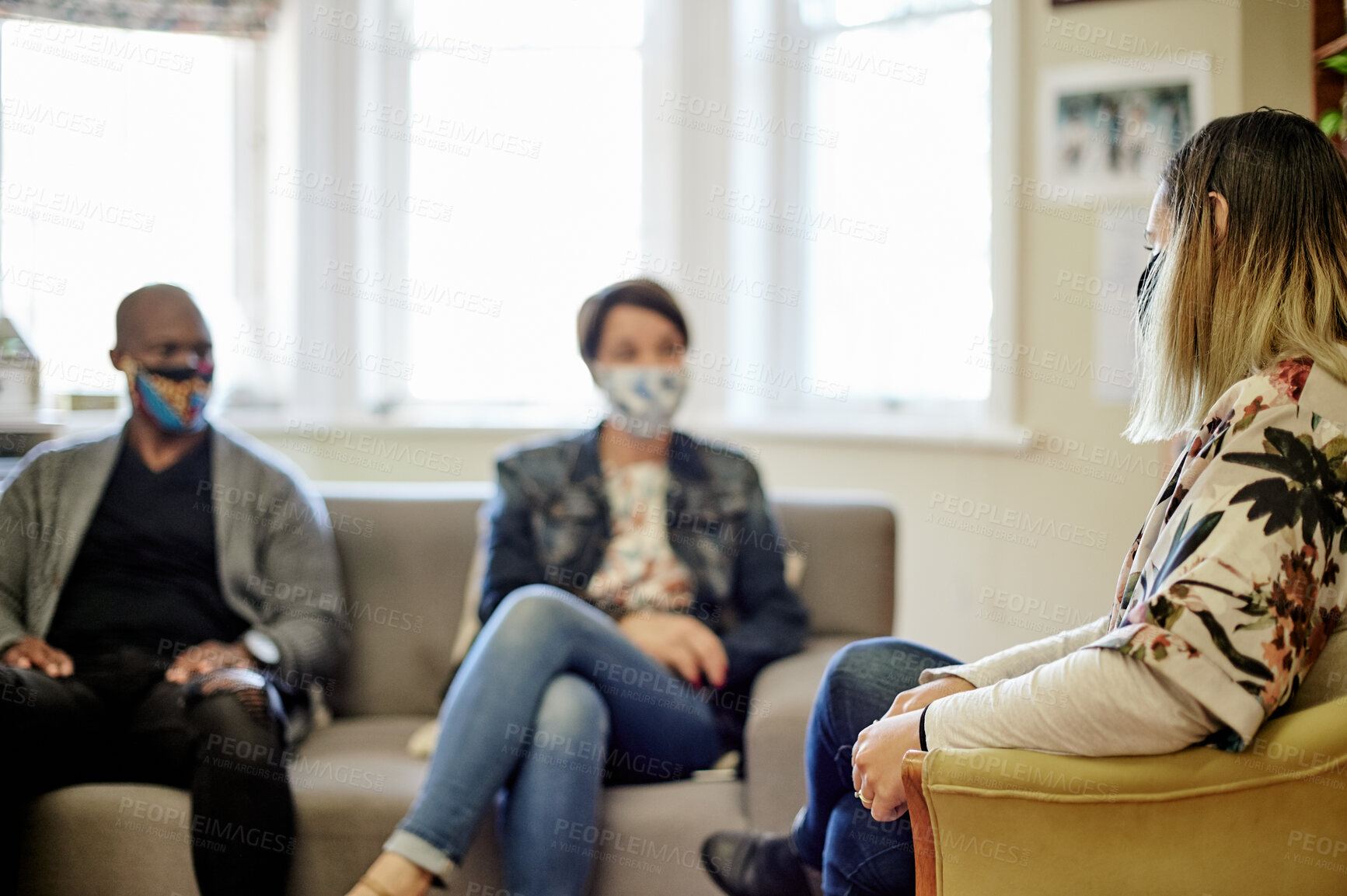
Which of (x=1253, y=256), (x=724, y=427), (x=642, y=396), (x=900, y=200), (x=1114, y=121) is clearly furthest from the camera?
(x=724, y=427)

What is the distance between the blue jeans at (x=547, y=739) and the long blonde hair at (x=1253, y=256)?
0.86 meters

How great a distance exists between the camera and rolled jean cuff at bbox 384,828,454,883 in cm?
134

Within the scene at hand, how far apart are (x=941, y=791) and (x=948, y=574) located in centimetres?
212

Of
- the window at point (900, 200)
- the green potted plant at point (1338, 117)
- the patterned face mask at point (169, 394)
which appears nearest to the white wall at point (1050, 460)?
the window at point (900, 200)

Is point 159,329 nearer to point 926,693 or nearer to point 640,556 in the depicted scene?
point 640,556

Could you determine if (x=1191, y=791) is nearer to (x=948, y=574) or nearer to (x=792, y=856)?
(x=792, y=856)

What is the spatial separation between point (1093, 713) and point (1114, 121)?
2278 mm

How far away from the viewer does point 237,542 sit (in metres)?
1.81

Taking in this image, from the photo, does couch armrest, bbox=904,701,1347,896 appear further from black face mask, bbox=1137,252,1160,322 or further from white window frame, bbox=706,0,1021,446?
white window frame, bbox=706,0,1021,446

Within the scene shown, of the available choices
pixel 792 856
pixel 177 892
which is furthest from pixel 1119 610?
pixel 177 892

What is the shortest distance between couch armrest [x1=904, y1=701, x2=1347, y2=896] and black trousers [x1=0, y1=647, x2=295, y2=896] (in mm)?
984

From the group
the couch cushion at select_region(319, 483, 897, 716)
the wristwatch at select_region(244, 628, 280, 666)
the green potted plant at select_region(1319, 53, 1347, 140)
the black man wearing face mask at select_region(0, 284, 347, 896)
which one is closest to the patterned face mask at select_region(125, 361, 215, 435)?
the black man wearing face mask at select_region(0, 284, 347, 896)

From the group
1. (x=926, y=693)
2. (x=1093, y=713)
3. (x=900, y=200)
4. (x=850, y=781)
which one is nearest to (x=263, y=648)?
(x=850, y=781)

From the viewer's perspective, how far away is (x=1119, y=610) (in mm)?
1015
